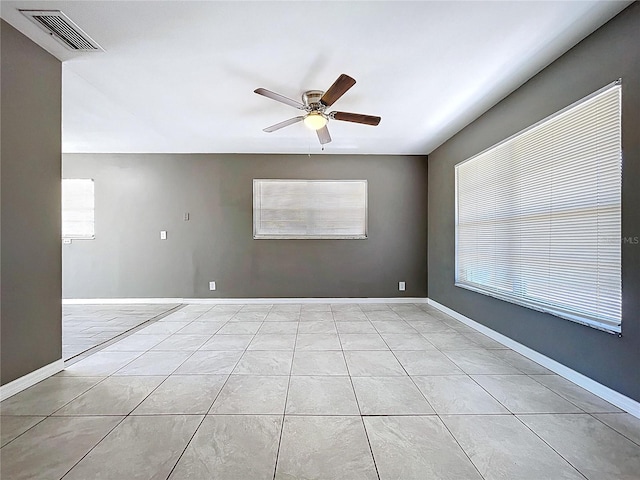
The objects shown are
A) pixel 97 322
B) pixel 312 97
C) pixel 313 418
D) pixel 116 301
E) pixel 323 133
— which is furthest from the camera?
pixel 116 301

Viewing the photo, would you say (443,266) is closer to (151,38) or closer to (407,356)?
(407,356)

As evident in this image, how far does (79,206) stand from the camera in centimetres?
509

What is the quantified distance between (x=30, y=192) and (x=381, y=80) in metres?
2.93

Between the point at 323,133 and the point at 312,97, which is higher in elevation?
the point at 312,97

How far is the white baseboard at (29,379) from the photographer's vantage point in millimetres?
1983

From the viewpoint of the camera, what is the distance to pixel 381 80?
2.73m

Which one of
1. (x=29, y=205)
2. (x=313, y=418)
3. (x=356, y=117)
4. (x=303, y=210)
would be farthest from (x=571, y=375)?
(x=29, y=205)

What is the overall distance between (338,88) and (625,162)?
77.4 inches

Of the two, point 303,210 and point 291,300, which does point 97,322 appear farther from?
point 303,210

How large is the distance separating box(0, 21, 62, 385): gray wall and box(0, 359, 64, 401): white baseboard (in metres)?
0.03

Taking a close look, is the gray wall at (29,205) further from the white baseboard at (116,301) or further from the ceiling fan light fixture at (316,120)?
the white baseboard at (116,301)

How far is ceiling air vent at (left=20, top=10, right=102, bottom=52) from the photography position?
192 centimetres

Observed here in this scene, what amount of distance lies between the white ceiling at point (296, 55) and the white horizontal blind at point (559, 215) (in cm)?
60

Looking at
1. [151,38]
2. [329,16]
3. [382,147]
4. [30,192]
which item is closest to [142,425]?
[30,192]
